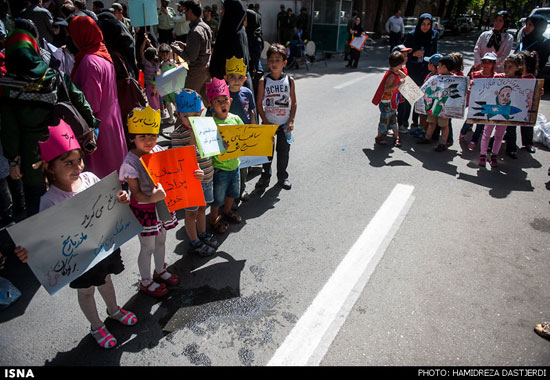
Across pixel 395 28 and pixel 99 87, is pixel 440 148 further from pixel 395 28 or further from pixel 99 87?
pixel 395 28

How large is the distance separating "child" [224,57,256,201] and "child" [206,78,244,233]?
1.82 feet

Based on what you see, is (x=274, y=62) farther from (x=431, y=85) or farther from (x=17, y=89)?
(x=431, y=85)

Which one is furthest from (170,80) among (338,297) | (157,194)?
(338,297)

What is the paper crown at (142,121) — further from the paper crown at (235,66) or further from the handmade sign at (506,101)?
the handmade sign at (506,101)

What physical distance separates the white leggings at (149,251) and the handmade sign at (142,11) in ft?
12.6

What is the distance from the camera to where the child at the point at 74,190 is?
6.87 feet

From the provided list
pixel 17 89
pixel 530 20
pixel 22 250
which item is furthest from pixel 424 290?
pixel 530 20

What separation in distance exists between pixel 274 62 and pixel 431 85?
307cm

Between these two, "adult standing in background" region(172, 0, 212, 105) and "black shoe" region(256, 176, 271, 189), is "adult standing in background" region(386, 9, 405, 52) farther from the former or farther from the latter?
"black shoe" region(256, 176, 271, 189)

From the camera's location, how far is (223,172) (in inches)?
143

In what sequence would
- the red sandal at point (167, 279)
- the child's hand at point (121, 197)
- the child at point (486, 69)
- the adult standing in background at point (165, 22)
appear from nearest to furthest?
the child's hand at point (121, 197) < the red sandal at point (167, 279) < the child at point (486, 69) < the adult standing in background at point (165, 22)

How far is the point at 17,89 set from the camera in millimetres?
2949

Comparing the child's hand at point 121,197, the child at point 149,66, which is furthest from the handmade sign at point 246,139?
the child at point 149,66

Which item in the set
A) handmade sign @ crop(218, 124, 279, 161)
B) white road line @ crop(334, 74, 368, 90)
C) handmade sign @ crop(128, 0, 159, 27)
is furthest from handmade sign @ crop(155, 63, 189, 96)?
white road line @ crop(334, 74, 368, 90)
